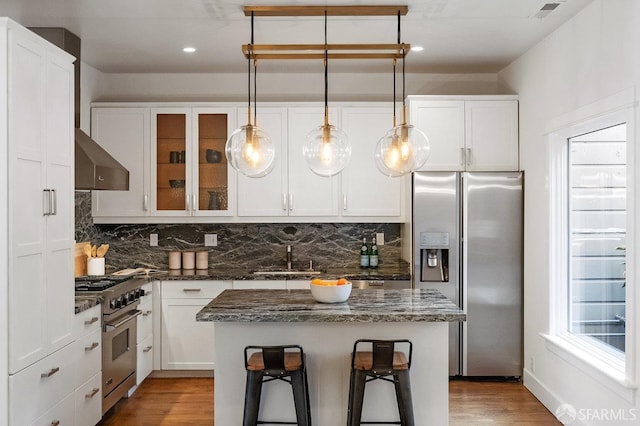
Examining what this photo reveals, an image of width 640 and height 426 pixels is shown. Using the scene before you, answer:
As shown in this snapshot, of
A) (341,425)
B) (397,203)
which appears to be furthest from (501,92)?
(341,425)

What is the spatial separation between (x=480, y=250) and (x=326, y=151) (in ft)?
7.29

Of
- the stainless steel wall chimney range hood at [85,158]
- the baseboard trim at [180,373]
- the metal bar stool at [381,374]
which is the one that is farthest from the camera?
the baseboard trim at [180,373]

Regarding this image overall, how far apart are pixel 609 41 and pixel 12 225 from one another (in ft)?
10.8

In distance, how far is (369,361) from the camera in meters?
3.15

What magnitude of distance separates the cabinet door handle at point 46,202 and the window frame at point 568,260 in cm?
307

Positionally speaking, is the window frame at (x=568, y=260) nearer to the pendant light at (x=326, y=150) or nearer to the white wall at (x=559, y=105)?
the white wall at (x=559, y=105)

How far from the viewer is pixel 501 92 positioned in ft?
18.2

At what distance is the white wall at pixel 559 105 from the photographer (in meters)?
3.28

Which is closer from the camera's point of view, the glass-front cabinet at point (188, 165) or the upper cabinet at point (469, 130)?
the upper cabinet at point (469, 130)

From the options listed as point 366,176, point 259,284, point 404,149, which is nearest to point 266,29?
point 404,149

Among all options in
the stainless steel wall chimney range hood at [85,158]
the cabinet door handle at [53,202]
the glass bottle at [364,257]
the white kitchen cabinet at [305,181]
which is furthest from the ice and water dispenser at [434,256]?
the cabinet door handle at [53,202]

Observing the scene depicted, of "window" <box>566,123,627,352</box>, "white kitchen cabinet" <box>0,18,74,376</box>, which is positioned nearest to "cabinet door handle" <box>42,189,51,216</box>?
"white kitchen cabinet" <box>0,18,74,376</box>

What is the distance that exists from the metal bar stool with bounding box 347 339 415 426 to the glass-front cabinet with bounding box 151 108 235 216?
2585 millimetres

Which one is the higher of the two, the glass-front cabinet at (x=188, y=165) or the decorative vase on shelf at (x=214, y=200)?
the glass-front cabinet at (x=188, y=165)
